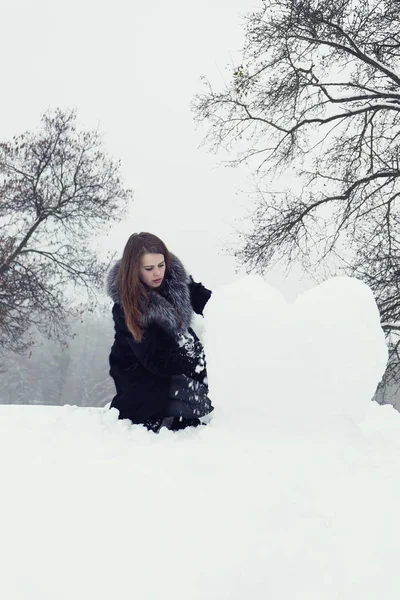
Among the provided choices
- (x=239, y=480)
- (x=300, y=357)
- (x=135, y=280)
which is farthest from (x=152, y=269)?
(x=239, y=480)

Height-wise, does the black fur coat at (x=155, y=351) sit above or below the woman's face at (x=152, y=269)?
below

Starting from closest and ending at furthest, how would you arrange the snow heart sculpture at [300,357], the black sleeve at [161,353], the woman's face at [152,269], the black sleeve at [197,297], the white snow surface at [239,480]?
the white snow surface at [239,480]
the snow heart sculpture at [300,357]
the black sleeve at [161,353]
the woman's face at [152,269]
the black sleeve at [197,297]

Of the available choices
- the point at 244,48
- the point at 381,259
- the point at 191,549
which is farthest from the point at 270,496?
the point at 244,48

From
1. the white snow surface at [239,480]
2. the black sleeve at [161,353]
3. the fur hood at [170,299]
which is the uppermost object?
the fur hood at [170,299]

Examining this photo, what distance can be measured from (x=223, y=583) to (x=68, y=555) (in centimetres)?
66

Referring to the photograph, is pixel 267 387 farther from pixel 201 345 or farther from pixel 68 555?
pixel 68 555

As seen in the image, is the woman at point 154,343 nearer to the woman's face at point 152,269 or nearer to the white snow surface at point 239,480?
the woman's face at point 152,269

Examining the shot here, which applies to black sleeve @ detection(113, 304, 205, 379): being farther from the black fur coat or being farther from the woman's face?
the woman's face

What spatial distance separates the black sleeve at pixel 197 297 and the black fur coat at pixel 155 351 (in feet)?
0.66

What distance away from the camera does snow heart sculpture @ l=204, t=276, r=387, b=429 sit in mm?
3152

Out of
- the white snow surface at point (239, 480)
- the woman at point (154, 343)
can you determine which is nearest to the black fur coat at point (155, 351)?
the woman at point (154, 343)

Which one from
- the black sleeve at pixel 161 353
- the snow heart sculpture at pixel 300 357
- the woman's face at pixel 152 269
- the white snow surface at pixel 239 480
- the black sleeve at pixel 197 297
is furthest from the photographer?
the black sleeve at pixel 197 297

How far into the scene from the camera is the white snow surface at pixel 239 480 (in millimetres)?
1913

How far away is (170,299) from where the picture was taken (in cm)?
355
